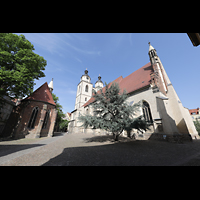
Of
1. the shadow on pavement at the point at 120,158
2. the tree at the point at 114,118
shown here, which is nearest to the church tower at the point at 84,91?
the tree at the point at 114,118

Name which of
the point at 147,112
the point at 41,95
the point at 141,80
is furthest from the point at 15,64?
the point at 141,80

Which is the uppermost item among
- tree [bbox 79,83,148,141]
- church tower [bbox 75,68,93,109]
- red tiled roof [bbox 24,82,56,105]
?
church tower [bbox 75,68,93,109]

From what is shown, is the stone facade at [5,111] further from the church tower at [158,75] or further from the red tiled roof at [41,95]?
the church tower at [158,75]

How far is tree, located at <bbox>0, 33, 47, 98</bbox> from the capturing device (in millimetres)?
8516

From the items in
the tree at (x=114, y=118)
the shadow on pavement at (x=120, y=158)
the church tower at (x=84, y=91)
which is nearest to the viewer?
the shadow on pavement at (x=120, y=158)

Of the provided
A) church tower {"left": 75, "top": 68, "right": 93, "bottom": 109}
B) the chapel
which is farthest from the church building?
church tower {"left": 75, "top": 68, "right": 93, "bottom": 109}

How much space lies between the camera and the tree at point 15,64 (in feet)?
27.9

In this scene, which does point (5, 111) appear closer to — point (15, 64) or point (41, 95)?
point (41, 95)

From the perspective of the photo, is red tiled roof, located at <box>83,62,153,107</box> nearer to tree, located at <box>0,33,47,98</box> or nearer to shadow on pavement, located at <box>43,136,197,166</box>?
shadow on pavement, located at <box>43,136,197,166</box>
